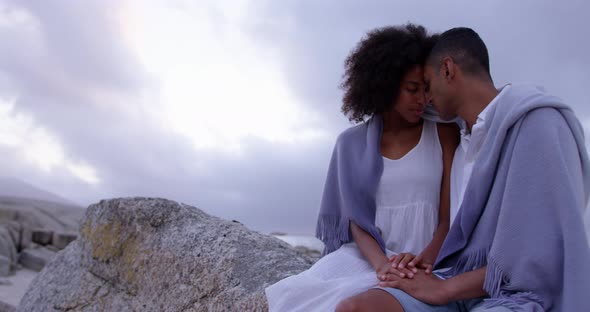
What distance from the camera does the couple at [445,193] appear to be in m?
2.18

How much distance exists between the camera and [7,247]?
12102mm

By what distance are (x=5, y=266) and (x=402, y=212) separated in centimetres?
982

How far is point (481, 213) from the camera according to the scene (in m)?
2.45

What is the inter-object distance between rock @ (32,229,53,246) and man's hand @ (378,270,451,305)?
43.1 feet

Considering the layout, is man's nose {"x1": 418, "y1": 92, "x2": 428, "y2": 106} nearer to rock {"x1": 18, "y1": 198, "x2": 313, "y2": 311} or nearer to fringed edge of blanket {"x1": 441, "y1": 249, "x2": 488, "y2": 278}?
fringed edge of blanket {"x1": 441, "y1": 249, "x2": 488, "y2": 278}

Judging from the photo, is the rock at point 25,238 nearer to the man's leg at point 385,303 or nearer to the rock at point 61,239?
the rock at point 61,239

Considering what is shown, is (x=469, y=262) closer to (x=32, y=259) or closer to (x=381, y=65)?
(x=381, y=65)

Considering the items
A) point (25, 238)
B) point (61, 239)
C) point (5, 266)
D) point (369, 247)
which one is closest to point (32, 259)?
point (25, 238)

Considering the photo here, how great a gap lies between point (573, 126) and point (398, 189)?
91cm

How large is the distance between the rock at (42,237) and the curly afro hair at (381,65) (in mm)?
12421

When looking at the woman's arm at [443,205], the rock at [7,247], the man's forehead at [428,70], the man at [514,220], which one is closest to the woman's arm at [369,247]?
the woman's arm at [443,205]

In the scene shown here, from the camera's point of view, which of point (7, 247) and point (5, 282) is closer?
point (5, 282)

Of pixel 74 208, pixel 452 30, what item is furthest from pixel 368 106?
pixel 74 208

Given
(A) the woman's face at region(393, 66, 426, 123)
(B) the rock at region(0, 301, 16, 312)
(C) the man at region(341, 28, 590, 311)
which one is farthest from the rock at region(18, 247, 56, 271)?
(C) the man at region(341, 28, 590, 311)
